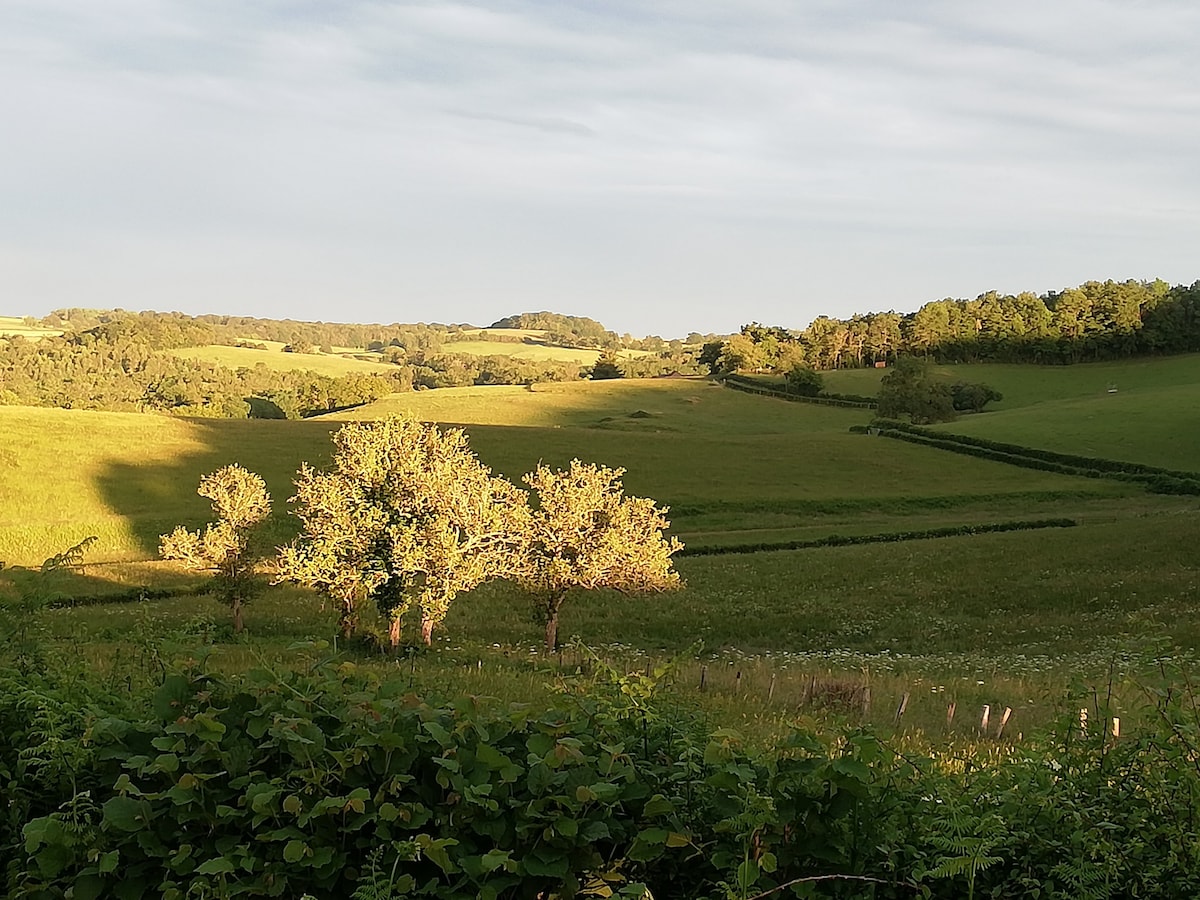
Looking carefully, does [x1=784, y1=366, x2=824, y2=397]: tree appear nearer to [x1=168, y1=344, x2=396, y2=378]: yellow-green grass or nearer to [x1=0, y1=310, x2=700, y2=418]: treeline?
[x1=0, y1=310, x2=700, y2=418]: treeline

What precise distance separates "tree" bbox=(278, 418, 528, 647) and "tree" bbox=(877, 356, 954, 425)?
8792 cm

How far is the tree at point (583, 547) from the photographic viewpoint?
89.5ft

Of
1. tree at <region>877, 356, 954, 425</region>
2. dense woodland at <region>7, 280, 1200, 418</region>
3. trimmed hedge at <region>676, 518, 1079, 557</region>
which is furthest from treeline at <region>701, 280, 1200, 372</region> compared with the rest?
trimmed hedge at <region>676, 518, 1079, 557</region>

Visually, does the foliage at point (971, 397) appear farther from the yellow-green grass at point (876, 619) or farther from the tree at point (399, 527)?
the tree at point (399, 527)

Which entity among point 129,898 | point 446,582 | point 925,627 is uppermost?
point 129,898

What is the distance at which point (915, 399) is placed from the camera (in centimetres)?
10662

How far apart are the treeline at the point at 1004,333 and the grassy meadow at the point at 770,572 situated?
44.7 metres

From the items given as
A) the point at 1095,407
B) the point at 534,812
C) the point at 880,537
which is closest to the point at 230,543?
the point at 534,812

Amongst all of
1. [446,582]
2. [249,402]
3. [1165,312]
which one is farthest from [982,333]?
[446,582]

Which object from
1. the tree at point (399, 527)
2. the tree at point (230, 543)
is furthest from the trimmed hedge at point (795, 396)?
the tree at point (399, 527)

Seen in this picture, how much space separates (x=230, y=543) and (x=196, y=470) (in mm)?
38889

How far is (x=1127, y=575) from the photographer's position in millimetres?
37875

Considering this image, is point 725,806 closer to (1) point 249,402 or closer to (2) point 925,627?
(2) point 925,627

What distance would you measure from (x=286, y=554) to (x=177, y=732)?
2056 centimetres
